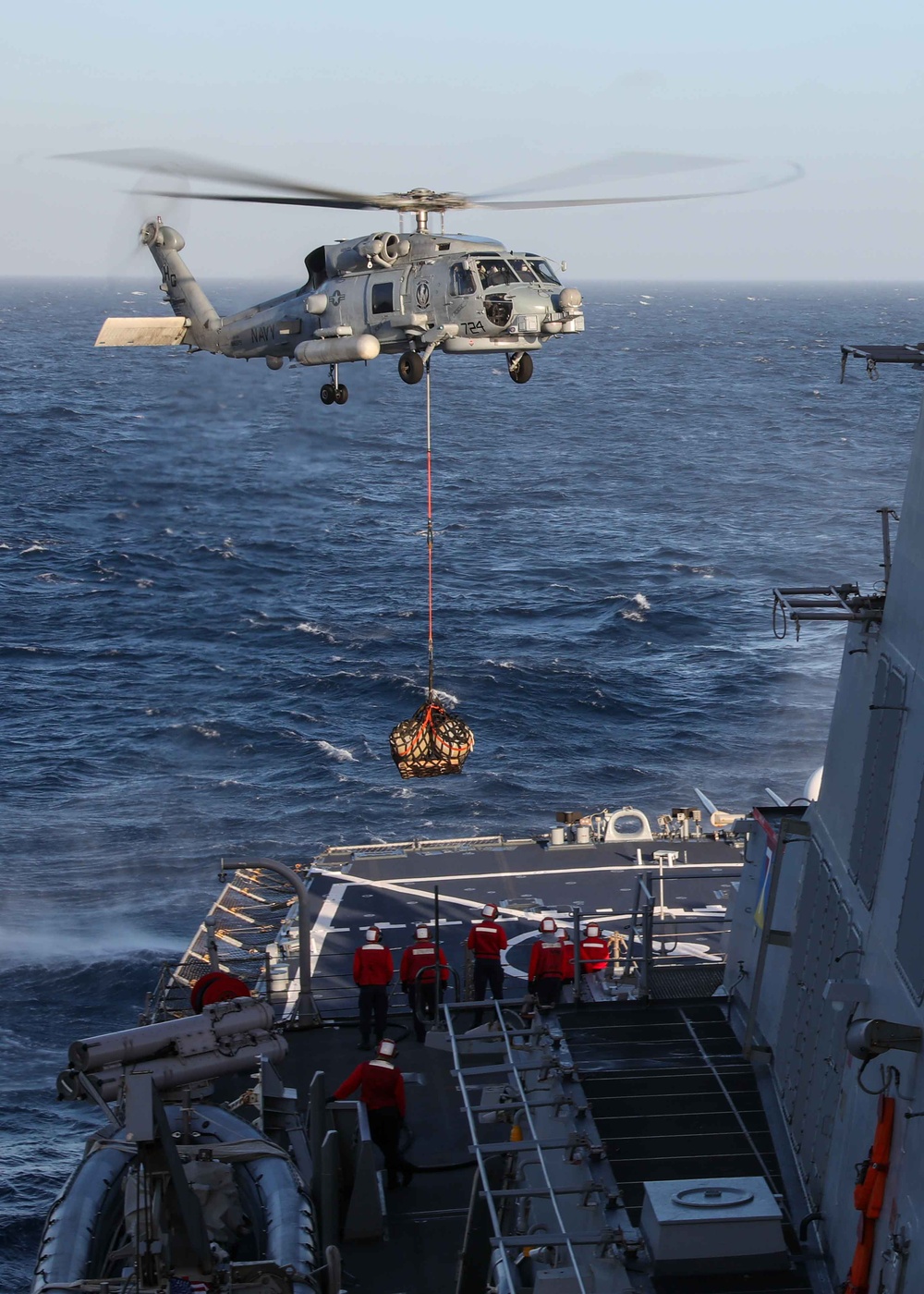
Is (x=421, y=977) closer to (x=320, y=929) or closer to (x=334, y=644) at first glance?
(x=320, y=929)

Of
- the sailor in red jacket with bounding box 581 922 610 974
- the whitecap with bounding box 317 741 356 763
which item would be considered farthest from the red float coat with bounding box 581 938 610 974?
the whitecap with bounding box 317 741 356 763

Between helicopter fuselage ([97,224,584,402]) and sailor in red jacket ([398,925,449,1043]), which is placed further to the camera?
helicopter fuselage ([97,224,584,402])

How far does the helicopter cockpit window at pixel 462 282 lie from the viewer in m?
18.7

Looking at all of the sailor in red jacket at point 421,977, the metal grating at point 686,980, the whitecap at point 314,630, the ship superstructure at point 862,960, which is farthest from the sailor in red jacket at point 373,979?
the whitecap at point 314,630

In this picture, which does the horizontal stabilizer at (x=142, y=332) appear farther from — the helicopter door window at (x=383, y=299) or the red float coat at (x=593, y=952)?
the red float coat at (x=593, y=952)

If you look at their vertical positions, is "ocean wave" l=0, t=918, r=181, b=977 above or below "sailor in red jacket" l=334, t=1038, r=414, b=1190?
below

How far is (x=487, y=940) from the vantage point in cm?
1577

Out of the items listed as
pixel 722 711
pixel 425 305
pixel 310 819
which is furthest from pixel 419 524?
pixel 425 305

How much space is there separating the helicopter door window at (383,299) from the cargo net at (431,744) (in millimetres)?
4932

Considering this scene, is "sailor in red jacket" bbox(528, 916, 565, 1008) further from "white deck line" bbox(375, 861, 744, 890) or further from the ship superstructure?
"white deck line" bbox(375, 861, 744, 890)

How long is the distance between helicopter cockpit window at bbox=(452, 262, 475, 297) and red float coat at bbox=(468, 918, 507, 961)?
7733 millimetres

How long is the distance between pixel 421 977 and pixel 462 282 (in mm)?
8478

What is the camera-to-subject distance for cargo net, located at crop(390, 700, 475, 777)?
18.7 meters

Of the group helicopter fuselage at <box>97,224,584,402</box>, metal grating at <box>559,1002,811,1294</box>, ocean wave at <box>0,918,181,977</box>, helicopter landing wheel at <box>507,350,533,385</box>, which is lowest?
ocean wave at <box>0,918,181,977</box>
